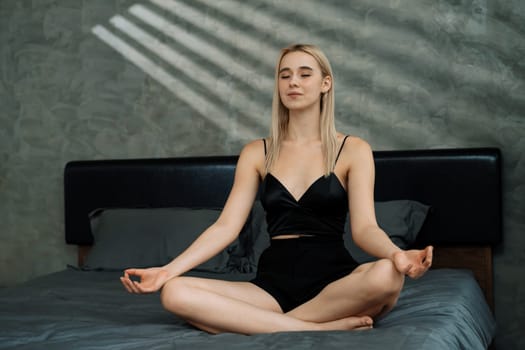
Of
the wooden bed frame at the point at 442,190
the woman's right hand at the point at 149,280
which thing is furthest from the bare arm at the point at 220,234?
the wooden bed frame at the point at 442,190

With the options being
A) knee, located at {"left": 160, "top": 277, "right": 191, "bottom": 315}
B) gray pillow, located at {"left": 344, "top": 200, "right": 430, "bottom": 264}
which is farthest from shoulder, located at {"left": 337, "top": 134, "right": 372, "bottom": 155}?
gray pillow, located at {"left": 344, "top": 200, "right": 430, "bottom": 264}

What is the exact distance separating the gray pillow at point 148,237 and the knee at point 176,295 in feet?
4.25

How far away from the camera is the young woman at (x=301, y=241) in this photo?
6.55ft

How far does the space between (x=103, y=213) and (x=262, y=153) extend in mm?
1525

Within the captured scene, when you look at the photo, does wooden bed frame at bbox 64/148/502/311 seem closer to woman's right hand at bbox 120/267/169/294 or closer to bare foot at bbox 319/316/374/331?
bare foot at bbox 319/316/374/331

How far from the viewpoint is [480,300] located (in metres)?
2.92

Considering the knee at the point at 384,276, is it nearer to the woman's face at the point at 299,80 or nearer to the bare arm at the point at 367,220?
the bare arm at the point at 367,220

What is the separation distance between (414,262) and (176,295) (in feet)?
2.15

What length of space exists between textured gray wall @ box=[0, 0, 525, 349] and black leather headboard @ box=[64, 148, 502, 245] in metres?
0.14

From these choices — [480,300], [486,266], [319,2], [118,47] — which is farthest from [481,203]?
[118,47]

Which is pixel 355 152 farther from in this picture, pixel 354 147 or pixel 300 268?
pixel 300 268

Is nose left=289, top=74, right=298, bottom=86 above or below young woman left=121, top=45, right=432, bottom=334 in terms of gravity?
above

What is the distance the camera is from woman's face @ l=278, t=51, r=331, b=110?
2389 mm

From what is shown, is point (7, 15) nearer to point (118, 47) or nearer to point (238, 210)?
point (118, 47)
